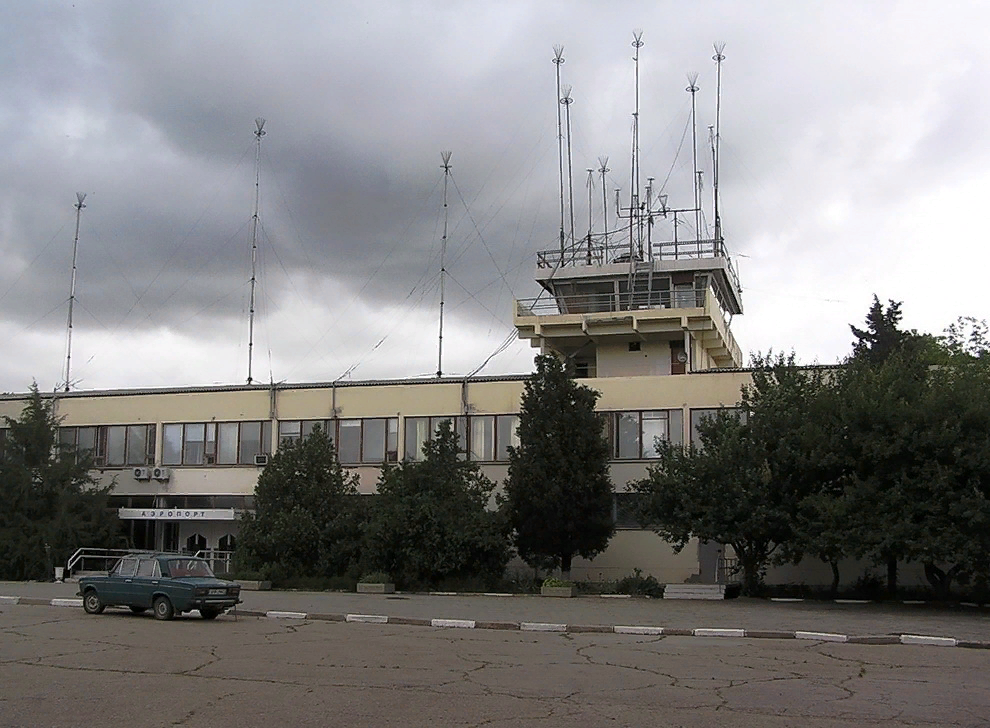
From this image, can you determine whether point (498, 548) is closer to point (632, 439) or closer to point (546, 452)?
point (546, 452)

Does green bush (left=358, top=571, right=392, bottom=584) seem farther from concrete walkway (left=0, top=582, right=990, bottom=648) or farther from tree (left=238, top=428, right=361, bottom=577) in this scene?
tree (left=238, top=428, right=361, bottom=577)

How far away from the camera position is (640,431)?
4125cm

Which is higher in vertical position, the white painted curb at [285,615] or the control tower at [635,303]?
the control tower at [635,303]

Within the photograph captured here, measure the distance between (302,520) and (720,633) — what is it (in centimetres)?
1905

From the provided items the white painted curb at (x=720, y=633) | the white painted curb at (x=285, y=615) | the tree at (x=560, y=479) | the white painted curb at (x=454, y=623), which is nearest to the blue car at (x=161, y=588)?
the white painted curb at (x=285, y=615)

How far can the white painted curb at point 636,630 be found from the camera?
2219 centimetres

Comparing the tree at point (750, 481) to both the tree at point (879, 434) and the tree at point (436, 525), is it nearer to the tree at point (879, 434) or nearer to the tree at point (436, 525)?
the tree at point (879, 434)

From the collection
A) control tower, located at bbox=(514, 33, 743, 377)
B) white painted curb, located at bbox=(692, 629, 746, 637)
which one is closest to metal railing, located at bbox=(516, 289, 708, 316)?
control tower, located at bbox=(514, 33, 743, 377)

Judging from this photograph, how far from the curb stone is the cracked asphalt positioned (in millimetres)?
766

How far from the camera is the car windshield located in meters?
23.5

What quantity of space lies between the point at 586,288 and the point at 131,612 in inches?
1213

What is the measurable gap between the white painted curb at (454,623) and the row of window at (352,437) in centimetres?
1583

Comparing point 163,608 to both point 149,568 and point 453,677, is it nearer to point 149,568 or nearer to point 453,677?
point 149,568

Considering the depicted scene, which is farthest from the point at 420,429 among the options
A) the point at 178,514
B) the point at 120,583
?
the point at 120,583
